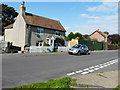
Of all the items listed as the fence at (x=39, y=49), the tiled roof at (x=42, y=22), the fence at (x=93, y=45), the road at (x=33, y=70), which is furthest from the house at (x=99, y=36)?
the road at (x=33, y=70)

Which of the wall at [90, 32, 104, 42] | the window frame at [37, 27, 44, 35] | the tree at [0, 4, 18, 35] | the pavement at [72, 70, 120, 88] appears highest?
the tree at [0, 4, 18, 35]

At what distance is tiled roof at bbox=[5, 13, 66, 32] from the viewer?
90.8 feet

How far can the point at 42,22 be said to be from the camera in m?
30.4

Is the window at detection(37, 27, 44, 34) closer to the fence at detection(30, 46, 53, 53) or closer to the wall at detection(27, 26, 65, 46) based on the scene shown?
the wall at detection(27, 26, 65, 46)

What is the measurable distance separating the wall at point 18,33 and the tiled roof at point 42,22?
4.64ft

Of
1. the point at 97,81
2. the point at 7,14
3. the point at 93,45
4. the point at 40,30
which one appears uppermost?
the point at 7,14

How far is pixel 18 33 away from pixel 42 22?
614 centimetres

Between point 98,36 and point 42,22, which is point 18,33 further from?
point 98,36

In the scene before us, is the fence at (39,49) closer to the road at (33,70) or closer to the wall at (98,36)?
the road at (33,70)

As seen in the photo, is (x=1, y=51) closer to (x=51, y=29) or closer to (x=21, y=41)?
(x=21, y=41)

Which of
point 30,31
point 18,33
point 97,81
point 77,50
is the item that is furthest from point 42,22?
point 97,81

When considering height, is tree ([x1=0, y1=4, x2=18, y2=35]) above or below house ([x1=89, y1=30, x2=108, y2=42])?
above

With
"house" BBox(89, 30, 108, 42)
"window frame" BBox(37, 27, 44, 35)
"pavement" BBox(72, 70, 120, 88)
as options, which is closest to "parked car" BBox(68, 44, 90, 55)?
"window frame" BBox(37, 27, 44, 35)

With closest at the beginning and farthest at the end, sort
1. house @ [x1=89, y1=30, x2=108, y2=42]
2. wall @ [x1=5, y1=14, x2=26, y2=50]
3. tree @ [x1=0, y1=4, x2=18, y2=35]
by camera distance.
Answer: wall @ [x1=5, y1=14, x2=26, y2=50]
tree @ [x1=0, y1=4, x2=18, y2=35]
house @ [x1=89, y1=30, x2=108, y2=42]
